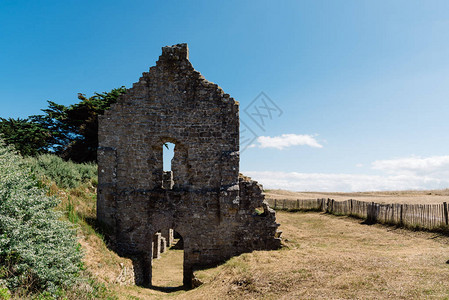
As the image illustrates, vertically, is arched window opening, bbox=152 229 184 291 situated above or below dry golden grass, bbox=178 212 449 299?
below

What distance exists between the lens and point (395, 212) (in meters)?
17.1

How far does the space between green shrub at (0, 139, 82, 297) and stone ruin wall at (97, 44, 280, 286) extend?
4.13m

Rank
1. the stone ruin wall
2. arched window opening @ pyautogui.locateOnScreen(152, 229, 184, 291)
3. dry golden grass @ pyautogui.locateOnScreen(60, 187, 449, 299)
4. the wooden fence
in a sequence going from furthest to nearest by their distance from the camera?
the wooden fence < arched window opening @ pyautogui.locateOnScreen(152, 229, 184, 291) < the stone ruin wall < dry golden grass @ pyautogui.locateOnScreen(60, 187, 449, 299)

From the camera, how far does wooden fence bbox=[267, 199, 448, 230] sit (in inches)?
563

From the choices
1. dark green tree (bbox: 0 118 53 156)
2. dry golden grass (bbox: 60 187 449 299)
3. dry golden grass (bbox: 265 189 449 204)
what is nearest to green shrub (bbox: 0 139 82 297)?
dry golden grass (bbox: 60 187 449 299)

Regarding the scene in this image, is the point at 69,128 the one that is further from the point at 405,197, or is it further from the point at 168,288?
the point at 405,197

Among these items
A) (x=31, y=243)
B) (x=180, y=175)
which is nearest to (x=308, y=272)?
(x=180, y=175)

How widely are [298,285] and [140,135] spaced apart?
8.45 meters

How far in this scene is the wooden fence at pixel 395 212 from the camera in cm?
1430

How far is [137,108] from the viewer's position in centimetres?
1205

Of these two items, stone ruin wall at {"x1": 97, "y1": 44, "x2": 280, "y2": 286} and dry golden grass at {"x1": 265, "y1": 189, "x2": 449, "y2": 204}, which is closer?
stone ruin wall at {"x1": 97, "y1": 44, "x2": 280, "y2": 286}

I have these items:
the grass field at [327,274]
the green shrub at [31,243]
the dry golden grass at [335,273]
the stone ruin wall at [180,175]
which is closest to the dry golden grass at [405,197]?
the grass field at [327,274]

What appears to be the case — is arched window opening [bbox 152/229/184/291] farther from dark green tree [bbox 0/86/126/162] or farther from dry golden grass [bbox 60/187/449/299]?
dark green tree [bbox 0/86/126/162]

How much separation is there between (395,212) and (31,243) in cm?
1865
